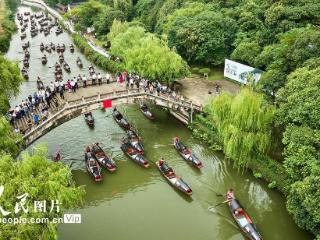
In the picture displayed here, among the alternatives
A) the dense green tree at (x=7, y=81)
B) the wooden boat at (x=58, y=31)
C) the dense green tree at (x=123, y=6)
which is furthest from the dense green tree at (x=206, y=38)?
the wooden boat at (x=58, y=31)

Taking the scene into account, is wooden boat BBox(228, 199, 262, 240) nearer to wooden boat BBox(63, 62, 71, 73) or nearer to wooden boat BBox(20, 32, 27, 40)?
wooden boat BBox(63, 62, 71, 73)

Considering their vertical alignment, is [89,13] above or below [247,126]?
above

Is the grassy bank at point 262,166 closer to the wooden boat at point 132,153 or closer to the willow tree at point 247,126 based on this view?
the willow tree at point 247,126

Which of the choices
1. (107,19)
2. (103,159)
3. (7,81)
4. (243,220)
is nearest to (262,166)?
(243,220)

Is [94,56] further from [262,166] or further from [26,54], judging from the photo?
[262,166]

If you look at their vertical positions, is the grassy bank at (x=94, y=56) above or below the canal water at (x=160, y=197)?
above

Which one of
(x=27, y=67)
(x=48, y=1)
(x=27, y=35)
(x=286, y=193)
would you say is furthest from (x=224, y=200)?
(x=48, y=1)
